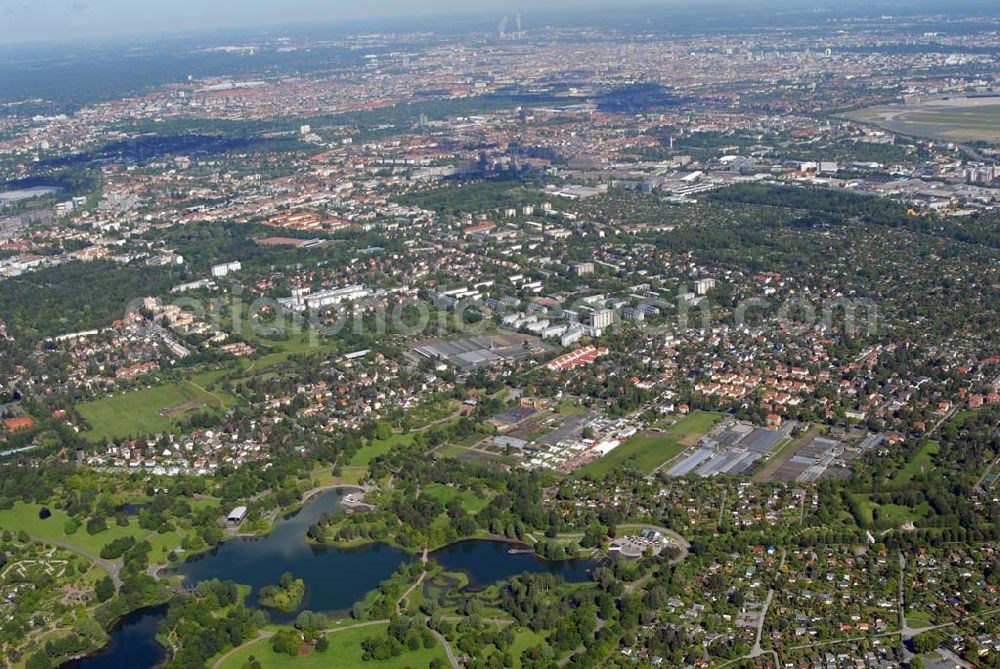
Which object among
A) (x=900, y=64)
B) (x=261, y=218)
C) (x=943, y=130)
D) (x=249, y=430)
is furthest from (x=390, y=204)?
(x=900, y=64)

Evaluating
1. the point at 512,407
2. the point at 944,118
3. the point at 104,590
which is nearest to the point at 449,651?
the point at 104,590

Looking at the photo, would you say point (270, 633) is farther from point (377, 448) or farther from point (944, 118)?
point (944, 118)

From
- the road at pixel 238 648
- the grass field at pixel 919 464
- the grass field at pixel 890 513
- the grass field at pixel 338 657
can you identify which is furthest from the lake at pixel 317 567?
the grass field at pixel 919 464

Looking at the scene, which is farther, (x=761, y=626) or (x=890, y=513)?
(x=890, y=513)

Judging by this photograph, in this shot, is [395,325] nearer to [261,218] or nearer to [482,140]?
[261,218]

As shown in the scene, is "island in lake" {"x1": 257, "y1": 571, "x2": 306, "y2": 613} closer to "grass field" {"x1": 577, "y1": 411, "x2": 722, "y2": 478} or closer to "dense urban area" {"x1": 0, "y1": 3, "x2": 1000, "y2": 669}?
"dense urban area" {"x1": 0, "y1": 3, "x2": 1000, "y2": 669}

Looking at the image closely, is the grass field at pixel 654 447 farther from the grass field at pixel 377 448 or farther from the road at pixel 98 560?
→ the road at pixel 98 560
